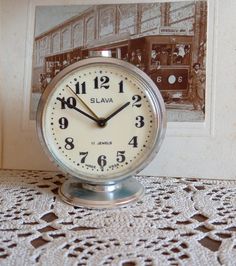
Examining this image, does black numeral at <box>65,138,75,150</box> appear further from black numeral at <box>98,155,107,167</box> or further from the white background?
the white background

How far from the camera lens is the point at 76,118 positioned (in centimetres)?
51

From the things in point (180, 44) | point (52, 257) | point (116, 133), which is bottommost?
point (52, 257)

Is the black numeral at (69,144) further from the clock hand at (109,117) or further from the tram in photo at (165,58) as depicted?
the tram in photo at (165,58)

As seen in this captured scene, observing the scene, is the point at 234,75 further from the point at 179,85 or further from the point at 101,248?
the point at 101,248

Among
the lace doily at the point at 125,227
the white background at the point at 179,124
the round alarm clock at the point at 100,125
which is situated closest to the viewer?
the lace doily at the point at 125,227

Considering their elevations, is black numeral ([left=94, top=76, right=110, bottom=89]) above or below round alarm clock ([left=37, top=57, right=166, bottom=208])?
above

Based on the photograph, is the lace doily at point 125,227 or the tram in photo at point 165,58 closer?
the lace doily at point 125,227

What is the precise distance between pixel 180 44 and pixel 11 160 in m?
0.33

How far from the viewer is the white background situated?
597mm

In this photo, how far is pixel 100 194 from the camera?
1.68 feet

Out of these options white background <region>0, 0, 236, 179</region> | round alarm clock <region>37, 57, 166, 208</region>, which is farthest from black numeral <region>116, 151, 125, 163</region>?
white background <region>0, 0, 236, 179</region>

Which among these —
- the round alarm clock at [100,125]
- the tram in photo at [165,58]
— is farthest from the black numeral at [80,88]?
the tram in photo at [165,58]

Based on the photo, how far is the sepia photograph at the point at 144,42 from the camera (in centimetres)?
60


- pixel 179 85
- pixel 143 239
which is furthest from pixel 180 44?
pixel 143 239
